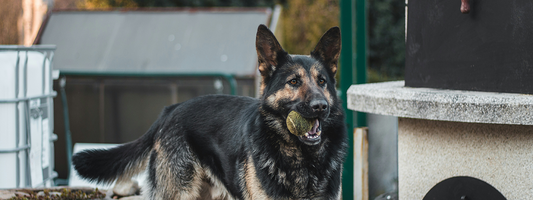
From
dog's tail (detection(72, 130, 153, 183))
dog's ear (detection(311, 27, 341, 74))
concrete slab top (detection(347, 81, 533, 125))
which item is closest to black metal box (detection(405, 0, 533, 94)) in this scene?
concrete slab top (detection(347, 81, 533, 125))

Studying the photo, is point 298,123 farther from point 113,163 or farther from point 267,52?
point 113,163

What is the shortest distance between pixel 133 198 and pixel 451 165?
2.96m

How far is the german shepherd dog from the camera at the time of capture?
306 centimetres

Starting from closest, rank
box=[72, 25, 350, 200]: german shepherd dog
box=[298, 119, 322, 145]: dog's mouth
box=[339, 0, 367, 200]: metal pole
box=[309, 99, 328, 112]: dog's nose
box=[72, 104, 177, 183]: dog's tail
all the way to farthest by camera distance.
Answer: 1. box=[309, 99, 328, 112]: dog's nose
2. box=[298, 119, 322, 145]: dog's mouth
3. box=[72, 25, 350, 200]: german shepherd dog
4. box=[72, 104, 177, 183]: dog's tail
5. box=[339, 0, 367, 200]: metal pole

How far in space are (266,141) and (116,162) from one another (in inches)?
62.3

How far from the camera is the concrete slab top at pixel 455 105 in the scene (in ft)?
9.34

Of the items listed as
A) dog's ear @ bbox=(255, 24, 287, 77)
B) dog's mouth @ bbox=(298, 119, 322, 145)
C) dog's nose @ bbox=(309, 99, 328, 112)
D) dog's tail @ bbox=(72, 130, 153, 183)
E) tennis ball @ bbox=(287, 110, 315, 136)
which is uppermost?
dog's ear @ bbox=(255, 24, 287, 77)

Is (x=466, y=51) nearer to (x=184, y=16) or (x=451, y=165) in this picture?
(x=451, y=165)

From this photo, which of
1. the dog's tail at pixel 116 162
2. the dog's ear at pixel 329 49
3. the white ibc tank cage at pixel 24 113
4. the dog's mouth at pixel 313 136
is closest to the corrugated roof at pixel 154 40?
the white ibc tank cage at pixel 24 113

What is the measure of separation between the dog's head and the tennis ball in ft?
0.09

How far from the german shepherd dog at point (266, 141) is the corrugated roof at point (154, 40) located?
6.48 metres

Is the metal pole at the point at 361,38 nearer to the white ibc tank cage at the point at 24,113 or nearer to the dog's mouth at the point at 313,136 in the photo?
the dog's mouth at the point at 313,136

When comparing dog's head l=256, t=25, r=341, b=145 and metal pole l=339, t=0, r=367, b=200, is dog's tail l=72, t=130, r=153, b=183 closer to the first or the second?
dog's head l=256, t=25, r=341, b=145

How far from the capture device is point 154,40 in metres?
11.3
